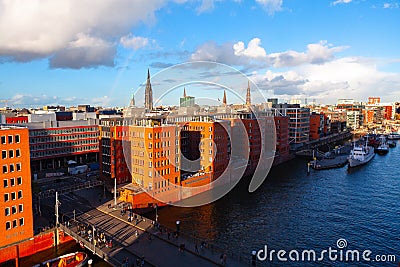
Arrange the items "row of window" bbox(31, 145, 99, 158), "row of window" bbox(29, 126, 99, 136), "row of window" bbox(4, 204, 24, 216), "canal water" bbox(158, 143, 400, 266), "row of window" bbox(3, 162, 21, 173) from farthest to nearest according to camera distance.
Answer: "row of window" bbox(31, 145, 99, 158)
"row of window" bbox(29, 126, 99, 136)
"canal water" bbox(158, 143, 400, 266)
"row of window" bbox(4, 204, 24, 216)
"row of window" bbox(3, 162, 21, 173)

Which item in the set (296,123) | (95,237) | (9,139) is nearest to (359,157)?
(296,123)

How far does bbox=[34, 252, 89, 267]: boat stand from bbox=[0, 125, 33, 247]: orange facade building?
438 centimetres

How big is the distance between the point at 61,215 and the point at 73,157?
113 feet

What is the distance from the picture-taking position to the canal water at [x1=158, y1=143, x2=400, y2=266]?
33656mm

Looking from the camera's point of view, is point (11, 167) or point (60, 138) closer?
point (11, 167)

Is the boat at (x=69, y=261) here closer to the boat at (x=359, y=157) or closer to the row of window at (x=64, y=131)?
the row of window at (x=64, y=131)

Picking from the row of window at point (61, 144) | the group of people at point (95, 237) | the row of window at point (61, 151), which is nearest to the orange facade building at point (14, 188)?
the group of people at point (95, 237)

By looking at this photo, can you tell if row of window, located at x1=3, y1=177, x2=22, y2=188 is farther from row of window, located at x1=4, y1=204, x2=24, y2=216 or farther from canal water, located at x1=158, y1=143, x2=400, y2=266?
canal water, located at x1=158, y1=143, x2=400, y2=266

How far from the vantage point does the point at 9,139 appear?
30.4 meters

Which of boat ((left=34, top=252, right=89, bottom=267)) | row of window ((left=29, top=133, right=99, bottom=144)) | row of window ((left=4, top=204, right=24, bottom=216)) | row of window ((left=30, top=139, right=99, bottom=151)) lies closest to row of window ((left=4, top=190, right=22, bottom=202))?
row of window ((left=4, top=204, right=24, bottom=216))

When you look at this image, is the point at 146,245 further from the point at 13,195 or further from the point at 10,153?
the point at 10,153

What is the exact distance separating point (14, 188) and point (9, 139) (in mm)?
5029

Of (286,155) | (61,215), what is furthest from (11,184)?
(286,155)
